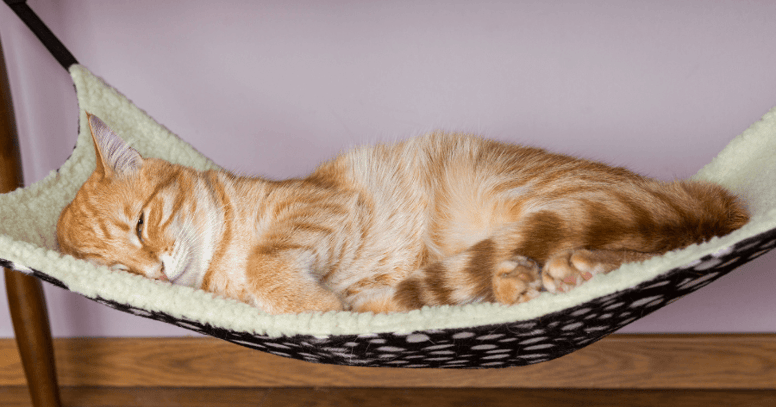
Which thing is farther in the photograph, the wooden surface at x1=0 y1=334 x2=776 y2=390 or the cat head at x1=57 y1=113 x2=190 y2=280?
the wooden surface at x1=0 y1=334 x2=776 y2=390

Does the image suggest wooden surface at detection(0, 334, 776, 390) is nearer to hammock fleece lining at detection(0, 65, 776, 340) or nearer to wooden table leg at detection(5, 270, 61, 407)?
wooden table leg at detection(5, 270, 61, 407)

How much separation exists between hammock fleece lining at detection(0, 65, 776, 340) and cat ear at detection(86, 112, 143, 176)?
201 millimetres

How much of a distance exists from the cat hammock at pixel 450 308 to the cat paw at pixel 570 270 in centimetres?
5

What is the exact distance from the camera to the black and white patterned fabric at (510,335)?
0.79 m

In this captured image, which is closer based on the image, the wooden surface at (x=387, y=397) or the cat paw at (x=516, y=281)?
the cat paw at (x=516, y=281)

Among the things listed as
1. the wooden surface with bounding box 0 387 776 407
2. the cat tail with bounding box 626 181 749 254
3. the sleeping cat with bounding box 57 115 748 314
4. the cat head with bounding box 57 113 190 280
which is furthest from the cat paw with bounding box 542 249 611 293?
the wooden surface with bounding box 0 387 776 407

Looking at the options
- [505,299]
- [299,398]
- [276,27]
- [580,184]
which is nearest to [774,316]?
[580,184]

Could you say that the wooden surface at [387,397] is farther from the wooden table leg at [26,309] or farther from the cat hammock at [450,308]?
the cat hammock at [450,308]

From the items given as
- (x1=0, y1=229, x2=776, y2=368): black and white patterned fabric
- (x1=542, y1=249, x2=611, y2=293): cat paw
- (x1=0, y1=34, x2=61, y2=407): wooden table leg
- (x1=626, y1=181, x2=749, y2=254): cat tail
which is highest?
(x1=0, y1=34, x2=61, y2=407): wooden table leg

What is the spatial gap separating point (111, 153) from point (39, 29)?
0.50 m

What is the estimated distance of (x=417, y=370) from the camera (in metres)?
2.01

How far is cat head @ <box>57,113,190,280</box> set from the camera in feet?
3.72

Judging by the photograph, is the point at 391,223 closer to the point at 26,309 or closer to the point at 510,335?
the point at 510,335

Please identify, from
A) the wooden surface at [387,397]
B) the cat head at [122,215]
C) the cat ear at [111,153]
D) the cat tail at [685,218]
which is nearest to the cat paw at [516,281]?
the cat tail at [685,218]
